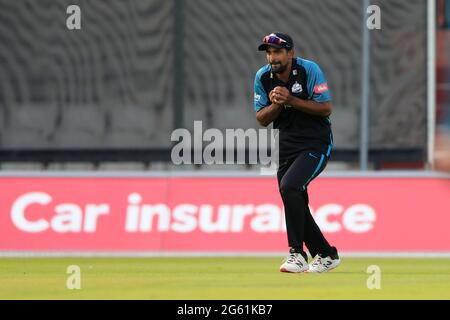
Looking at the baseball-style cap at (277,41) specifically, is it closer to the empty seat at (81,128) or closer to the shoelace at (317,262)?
the shoelace at (317,262)

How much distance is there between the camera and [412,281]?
33.0 feet

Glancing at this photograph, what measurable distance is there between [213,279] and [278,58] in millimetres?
1815

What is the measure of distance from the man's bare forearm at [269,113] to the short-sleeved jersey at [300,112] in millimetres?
101

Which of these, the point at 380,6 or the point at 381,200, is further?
the point at 380,6

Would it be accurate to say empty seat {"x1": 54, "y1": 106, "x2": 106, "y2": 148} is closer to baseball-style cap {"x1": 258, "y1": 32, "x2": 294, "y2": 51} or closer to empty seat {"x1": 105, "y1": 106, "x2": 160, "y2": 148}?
empty seat {"x1": 105, "y1": 106, "x2": 160, "y2": 148}

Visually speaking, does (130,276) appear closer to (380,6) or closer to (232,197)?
(232,197)

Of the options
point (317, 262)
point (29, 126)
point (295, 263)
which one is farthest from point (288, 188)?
point (29, 126)

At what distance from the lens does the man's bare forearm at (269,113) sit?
10078 mm

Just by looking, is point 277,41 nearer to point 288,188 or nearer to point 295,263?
point 288,188

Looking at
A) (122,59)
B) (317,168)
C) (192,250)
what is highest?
(122,59)

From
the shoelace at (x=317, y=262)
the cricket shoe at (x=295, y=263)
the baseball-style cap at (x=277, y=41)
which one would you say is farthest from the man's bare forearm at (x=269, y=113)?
the shoelace at (x=317, y=262)
